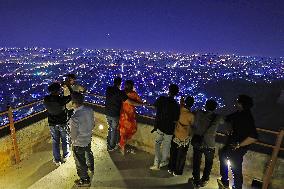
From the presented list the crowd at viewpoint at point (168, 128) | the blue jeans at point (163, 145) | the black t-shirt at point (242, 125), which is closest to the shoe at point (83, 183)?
the crowd at viewpoint at point (168, 128)

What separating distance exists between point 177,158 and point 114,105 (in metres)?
1.87

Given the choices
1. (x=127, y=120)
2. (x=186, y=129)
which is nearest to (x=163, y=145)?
(x=186, y=129)

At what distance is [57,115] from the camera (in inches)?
208

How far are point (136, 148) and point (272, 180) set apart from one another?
323 centimetres

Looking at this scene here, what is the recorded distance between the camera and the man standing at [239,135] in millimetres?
4082

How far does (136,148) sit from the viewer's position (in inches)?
260

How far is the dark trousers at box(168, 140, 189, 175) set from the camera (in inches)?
205

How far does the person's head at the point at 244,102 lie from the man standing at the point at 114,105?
7.34ft

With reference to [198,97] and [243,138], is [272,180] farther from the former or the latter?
[198,97]

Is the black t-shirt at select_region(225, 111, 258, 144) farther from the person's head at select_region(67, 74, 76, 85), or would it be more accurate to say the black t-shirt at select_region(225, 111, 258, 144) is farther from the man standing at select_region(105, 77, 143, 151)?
the person's head at select_region(67, 74, 76, 85)

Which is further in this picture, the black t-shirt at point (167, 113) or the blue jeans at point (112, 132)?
the blue jeans at point (112, 132)

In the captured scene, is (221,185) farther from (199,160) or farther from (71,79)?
(71,79)

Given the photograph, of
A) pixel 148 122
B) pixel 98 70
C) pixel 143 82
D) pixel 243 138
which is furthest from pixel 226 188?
pixel 98 70

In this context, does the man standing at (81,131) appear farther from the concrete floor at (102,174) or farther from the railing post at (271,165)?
the railing post at (271,165)
